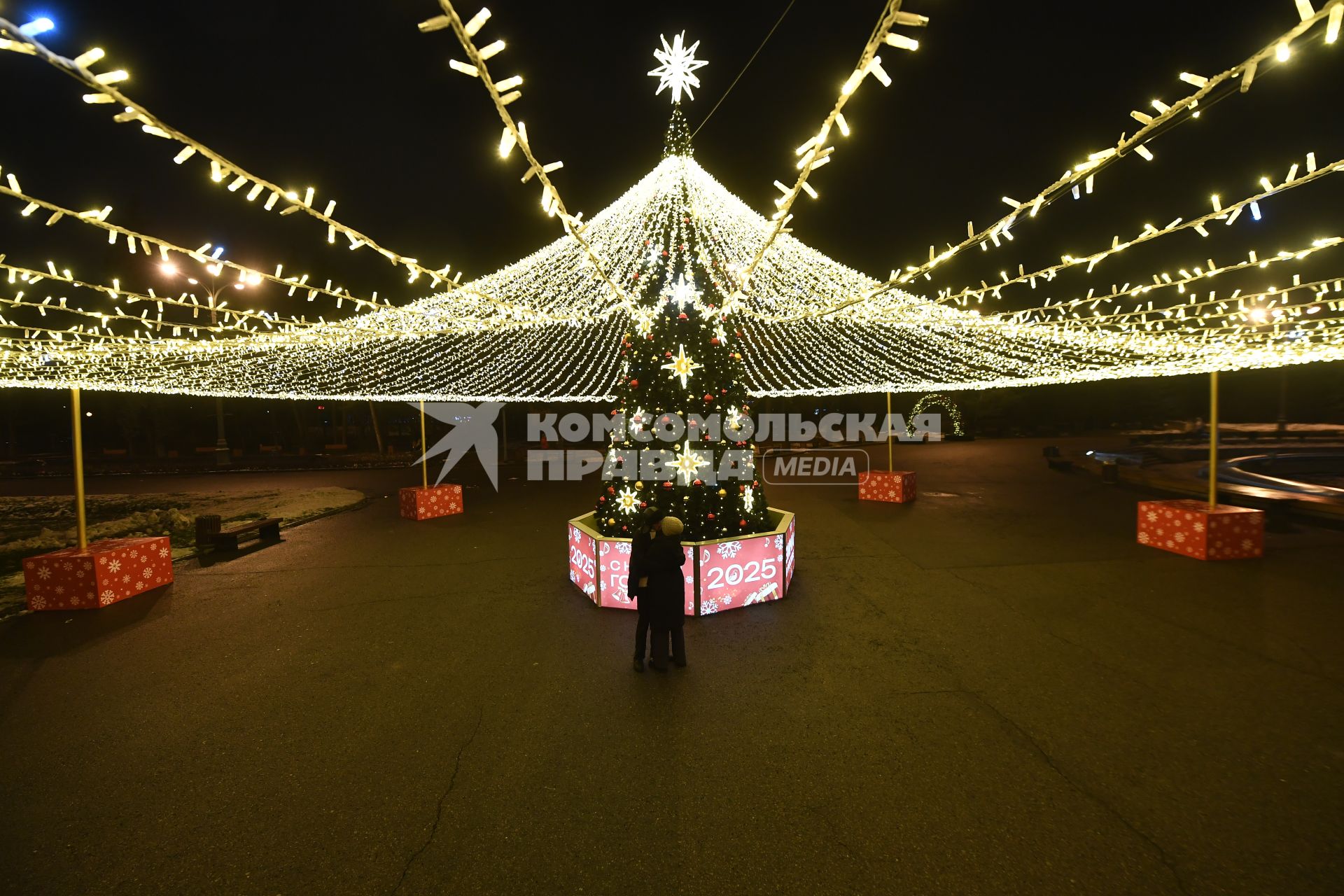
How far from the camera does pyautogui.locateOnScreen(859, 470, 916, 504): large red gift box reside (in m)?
11.3

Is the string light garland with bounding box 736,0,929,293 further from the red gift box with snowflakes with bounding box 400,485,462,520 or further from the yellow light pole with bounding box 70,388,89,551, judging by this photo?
the red gift box with snowflakes with bounding box 400,485,462,520

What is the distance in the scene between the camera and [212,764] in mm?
3002

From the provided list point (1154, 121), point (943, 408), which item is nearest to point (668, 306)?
point (1154, 121)

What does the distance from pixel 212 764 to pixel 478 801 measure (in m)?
1.63

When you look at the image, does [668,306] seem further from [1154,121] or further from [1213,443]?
[1213,443]

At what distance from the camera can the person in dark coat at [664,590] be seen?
4.00 meters

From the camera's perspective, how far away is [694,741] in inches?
126

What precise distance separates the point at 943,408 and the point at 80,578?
36684mm

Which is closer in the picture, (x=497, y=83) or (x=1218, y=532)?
(x=497, y=83)

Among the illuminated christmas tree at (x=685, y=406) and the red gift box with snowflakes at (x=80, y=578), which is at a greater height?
the illuminated christmas tree at (x=685, y=406)

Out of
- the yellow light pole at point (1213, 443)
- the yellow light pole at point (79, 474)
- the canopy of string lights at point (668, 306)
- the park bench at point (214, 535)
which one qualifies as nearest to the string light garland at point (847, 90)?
the canopy of string lights at point (668, 306)

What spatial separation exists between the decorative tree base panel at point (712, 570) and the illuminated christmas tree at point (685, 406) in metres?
0.25

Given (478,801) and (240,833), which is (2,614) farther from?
(478,801)

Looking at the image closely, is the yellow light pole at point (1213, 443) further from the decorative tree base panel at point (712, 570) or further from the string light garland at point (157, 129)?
the string light garland at point (157, 129)
